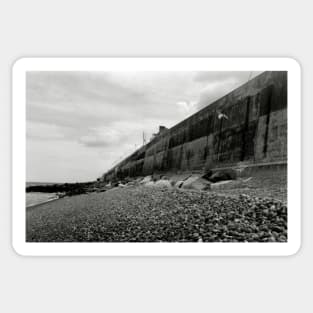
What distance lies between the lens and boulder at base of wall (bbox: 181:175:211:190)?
105 inches

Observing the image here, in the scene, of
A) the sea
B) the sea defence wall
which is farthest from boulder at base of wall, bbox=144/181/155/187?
the sea

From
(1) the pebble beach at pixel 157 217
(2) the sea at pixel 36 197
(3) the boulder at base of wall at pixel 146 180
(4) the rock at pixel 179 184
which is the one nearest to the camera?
(1) the pebble beach at pixel 157 217

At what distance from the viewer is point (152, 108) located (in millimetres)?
2701

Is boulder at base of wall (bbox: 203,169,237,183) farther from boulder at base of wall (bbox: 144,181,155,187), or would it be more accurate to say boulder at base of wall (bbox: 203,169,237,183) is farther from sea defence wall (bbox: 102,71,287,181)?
boulder at base of wall (bbox: 144,181,155,187)

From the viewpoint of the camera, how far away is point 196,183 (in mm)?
2701

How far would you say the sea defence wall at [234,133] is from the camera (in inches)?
100

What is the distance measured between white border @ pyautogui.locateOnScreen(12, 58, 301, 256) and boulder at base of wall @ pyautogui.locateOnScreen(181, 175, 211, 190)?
500 mm

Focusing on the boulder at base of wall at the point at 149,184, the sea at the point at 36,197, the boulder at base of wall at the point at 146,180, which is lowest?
the sea at the point at 36,197
